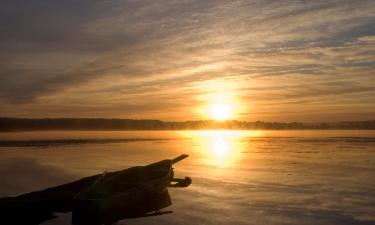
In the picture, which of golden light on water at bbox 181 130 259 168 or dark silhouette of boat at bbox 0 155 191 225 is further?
golden light on water at bbox 181 130 259 168

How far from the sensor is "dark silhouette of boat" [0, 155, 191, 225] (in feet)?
50.3

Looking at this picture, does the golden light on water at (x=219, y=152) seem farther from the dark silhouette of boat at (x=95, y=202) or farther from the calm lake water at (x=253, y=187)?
the dark silhouette of boat at (x=95, y=202)

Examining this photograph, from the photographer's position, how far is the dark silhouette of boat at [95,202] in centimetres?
1534

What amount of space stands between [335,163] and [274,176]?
30.0 feet

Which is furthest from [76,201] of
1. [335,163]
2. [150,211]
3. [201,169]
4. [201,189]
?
[335,163]

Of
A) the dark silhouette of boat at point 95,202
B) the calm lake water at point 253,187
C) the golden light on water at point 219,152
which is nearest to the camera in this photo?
the dark silhouette of boat at point 95,202

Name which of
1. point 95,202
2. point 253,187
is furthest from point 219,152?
point 95,202

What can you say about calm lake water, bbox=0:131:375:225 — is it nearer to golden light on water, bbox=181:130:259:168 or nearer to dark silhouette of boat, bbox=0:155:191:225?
dark silhouette of boat, bbox=0:155:191:225

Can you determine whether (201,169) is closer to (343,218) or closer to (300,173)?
(300,173)

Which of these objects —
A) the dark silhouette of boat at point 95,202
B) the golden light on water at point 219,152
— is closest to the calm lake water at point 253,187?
the dark silhouette of boat at point 95,202

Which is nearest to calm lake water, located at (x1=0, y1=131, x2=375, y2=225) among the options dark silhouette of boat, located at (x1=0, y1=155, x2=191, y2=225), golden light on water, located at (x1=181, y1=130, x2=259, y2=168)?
dark silhouette of boat, located at (x1=0, y1=155, x2=191, y2=225)

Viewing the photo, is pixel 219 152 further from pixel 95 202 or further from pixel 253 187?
pixel 95 202

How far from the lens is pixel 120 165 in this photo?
33344mm

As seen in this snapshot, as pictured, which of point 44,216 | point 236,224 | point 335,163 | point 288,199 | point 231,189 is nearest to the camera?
point 236,224
